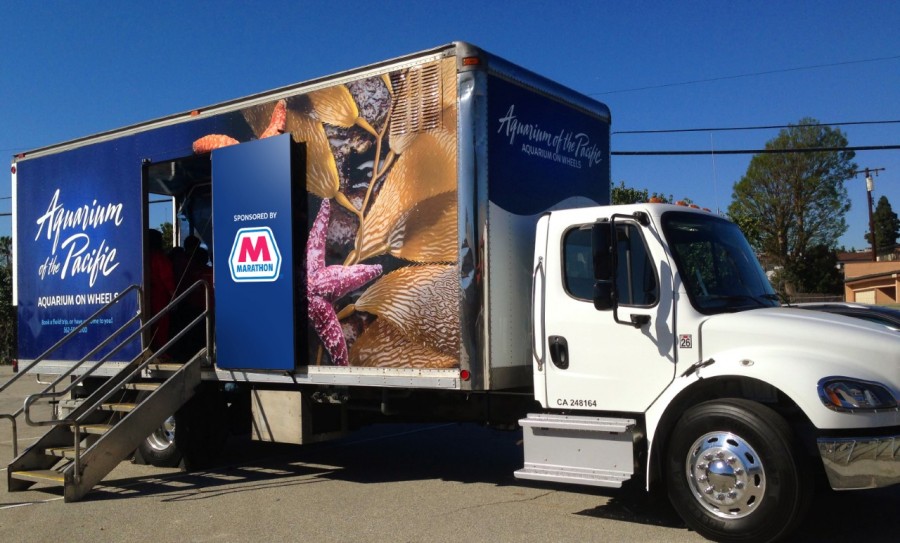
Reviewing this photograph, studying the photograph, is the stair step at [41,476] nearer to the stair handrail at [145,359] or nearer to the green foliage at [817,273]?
the stair handrail at [145,359]

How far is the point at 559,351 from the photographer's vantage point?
21.4 ft

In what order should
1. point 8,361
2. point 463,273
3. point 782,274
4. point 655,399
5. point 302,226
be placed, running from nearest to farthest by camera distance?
point 655,399 → point 463,273 → point 302,226 → point 8,361 → point 782,274

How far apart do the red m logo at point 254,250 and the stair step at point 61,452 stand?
101 inches

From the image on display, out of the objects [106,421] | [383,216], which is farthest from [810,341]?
[106,421]

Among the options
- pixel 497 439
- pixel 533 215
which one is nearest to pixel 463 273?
pixel 533 215

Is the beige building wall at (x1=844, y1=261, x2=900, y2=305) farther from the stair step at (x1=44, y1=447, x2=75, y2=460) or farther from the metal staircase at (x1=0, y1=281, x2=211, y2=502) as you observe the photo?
the stair step at (x1=44, y1=447, x2=75, y2=460)

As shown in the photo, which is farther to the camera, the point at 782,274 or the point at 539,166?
the point at 782,274

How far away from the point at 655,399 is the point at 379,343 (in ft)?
7.95

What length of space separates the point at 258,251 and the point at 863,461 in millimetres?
5509

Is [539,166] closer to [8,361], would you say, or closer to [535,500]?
[535,500]

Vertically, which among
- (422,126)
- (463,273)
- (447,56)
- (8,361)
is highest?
(447,56)

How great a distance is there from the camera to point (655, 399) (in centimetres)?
602

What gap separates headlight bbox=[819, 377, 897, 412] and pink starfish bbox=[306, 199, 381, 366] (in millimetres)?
3776

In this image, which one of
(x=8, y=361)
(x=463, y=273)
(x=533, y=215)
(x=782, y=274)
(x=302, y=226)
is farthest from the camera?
(x=782, y=274)
